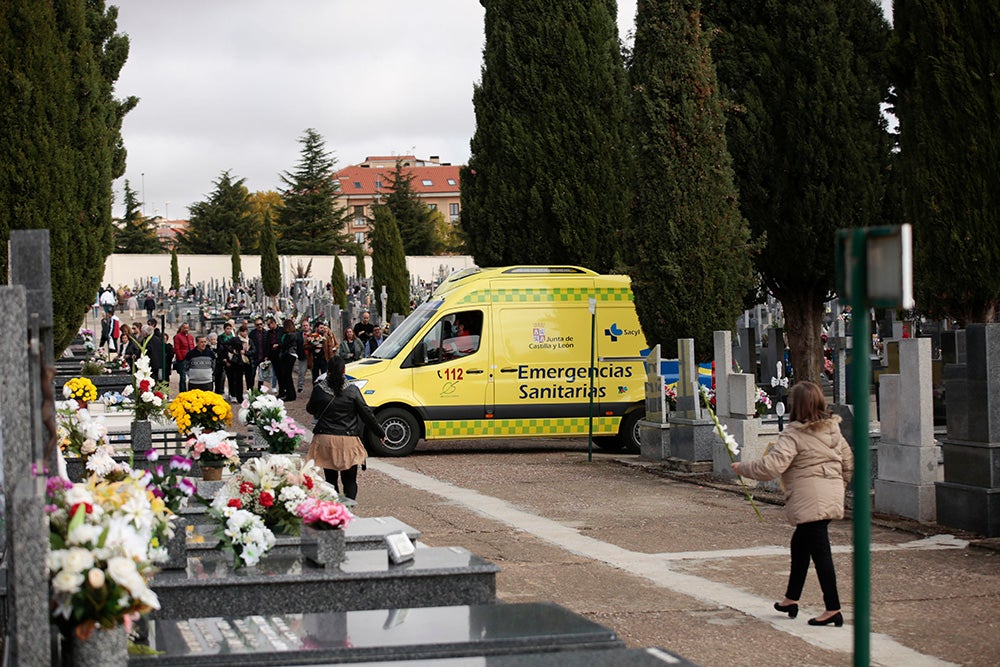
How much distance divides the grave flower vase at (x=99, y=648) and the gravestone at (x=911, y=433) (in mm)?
8574

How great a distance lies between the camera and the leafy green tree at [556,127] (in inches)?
1012

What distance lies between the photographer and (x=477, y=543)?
38.2 feet

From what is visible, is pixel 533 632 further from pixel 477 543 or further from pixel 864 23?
pixel 864 23

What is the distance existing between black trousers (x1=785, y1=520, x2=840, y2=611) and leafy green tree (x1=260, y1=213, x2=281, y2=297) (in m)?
57.5

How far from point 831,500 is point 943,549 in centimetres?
301

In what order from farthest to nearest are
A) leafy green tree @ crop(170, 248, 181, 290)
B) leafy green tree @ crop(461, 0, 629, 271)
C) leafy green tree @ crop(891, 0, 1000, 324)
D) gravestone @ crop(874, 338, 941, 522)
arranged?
leafy green tree @ crop(170, 248, 181, 290) → leafy green tree @ crop(461, 0, 629, 271) → leafy green tree @ crop(891, 0, 1000, 324) → gravestone @ crop(874, 338, 941, 522)

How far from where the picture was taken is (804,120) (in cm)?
2059

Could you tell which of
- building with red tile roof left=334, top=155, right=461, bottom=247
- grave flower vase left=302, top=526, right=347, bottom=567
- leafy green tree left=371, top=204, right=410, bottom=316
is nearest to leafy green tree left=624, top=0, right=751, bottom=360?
grave flower vase left=302, top=526, right=347, bottom=567

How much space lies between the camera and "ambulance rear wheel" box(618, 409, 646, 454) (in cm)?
1945

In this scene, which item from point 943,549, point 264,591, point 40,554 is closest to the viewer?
point 40,554

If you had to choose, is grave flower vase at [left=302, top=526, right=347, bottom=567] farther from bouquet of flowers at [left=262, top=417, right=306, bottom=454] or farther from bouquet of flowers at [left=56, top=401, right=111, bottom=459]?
bouquet of flowers at [left=262, top=417, right=306, bottom=454]

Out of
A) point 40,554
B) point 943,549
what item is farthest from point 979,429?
point 40,554

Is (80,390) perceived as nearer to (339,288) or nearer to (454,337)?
(454,337)

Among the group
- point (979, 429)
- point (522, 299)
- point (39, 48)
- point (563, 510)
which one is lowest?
point (563, 510)
